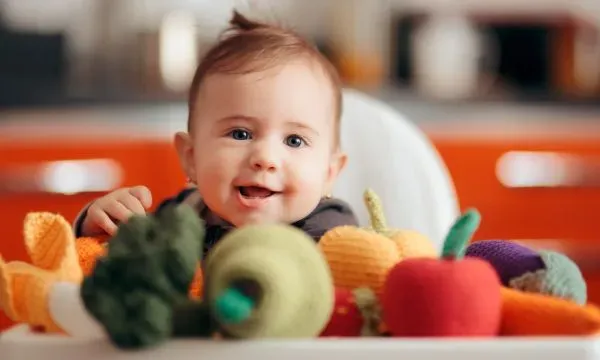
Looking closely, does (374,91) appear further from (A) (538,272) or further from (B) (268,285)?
(B) (268,285)

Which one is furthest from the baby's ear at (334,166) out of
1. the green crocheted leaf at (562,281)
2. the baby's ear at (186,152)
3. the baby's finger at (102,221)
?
the green crocheted leaf at (562,281)

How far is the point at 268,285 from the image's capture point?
466 millimetres

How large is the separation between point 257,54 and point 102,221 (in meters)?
0.19

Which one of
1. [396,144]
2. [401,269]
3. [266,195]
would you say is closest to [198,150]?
[266,195]

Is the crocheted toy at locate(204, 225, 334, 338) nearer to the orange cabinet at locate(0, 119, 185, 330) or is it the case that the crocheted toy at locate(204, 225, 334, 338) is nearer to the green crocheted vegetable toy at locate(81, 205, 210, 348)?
the green crocheted vegetable toy at locate(81, 205, 210, 348)

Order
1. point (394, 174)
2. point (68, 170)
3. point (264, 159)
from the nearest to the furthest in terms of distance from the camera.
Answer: point (264, 159), point (394, 174), point (68, 170)

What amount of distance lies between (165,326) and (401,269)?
0.43 ft

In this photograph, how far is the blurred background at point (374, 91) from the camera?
Answer: 82.5 inches

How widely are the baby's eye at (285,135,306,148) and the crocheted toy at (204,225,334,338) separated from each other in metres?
0.31

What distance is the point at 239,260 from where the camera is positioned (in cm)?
47

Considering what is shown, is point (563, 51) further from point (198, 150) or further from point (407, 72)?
point (198, 150)

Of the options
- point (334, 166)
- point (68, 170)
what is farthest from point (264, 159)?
point (68, 170)

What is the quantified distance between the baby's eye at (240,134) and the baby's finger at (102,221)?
0.12 metres

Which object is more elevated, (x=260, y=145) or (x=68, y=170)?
(x=260, y=145)
